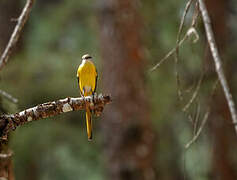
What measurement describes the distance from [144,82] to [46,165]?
12.7 ft

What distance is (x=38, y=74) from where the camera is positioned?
8.16 metres

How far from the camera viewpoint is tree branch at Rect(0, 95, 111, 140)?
92.6 inches

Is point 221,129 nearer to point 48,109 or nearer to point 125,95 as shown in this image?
point 125,95

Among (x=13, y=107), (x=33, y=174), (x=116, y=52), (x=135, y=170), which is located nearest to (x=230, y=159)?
(x=135, y=170)

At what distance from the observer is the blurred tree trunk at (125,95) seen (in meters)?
6.43

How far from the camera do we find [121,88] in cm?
664

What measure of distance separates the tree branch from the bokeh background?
2808 millimetres

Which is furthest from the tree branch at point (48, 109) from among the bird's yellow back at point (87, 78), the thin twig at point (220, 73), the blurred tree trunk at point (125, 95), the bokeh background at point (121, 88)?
the blurred tree trunk at point (125, 95)

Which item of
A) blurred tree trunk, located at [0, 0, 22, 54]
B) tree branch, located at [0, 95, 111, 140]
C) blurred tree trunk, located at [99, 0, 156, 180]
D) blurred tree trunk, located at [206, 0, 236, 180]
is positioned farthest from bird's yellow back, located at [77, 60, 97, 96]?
blurred tree trunk, located at [0, 0, 22, 54]

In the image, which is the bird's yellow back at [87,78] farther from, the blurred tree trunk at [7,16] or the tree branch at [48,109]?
the blurred tree trunk at [7,16]

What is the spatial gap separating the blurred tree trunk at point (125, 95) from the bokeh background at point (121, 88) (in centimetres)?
1

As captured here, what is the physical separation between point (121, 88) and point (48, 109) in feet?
14.1

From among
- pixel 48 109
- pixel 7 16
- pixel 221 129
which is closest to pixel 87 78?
pixel 48 109

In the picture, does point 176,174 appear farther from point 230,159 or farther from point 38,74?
point 38,74
